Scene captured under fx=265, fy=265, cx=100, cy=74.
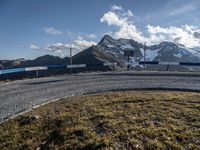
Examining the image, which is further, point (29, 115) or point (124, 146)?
point (29, 115)

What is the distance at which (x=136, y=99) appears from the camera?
12.6m

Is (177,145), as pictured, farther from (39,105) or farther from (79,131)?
(39,105)

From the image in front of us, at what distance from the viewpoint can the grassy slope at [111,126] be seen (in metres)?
7.61

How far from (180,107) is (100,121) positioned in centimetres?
349

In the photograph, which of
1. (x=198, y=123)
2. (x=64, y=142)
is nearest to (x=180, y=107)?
(x=198, y=123)

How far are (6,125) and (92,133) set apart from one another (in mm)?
4094

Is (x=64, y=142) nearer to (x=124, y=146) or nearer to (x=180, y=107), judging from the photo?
(x=124, y=146)

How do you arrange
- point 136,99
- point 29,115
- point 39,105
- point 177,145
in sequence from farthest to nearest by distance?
point 39,105 < point 136,99 < point 29,115 < point 177,145

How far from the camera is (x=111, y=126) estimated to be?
28.6 feet

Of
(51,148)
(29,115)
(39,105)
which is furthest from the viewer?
(39,105)

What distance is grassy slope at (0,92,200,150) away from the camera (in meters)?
7.61

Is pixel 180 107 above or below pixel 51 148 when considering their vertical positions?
above

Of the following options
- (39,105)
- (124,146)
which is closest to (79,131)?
(124,146)

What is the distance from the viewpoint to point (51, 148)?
8.01m
